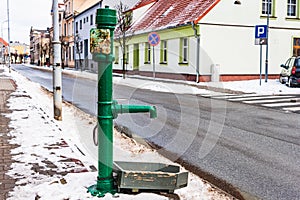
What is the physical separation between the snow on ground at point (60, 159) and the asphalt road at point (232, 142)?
522 millimetres

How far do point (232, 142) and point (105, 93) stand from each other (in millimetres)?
4051

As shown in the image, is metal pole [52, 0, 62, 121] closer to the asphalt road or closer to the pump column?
the asphalt road

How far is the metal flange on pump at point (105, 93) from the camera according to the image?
149 inches

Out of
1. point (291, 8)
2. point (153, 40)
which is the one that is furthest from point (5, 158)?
point (291, 8)

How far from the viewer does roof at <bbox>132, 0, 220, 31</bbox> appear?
23.4 m

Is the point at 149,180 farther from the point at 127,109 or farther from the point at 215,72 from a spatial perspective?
the point at 215,72

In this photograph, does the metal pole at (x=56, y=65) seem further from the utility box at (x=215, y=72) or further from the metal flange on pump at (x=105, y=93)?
the utility box at (x=215, y=72)

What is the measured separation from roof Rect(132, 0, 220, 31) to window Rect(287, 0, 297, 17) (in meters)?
5.48

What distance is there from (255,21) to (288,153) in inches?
759

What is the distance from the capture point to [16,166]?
500cm

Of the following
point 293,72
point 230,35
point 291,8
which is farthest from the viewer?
point 291,8

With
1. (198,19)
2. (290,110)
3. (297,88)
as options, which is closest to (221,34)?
(198,19)

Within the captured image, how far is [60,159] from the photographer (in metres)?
5.33

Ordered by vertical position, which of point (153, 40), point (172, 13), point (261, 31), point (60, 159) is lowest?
point (60, 159)
